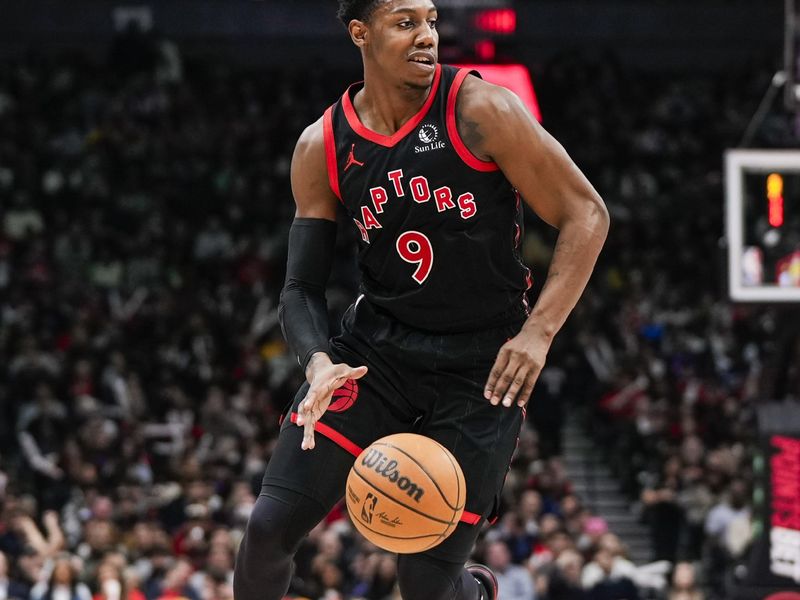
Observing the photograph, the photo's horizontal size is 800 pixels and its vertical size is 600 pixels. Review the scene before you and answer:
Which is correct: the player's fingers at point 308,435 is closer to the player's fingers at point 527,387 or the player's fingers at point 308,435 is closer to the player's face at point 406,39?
the player's fingers at point 527,387

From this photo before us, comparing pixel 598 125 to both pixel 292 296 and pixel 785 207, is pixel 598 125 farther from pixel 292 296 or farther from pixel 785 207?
pixel 292 296

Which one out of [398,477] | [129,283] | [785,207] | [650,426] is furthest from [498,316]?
[129,283]

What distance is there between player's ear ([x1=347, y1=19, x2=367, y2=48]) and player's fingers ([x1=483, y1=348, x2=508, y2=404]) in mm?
1229

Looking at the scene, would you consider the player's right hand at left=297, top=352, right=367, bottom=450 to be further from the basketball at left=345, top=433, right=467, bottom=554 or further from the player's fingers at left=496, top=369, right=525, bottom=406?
the player's fingers at left=496, top=369, right=525, bottom=406

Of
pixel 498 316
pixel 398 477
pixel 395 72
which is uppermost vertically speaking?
pixel 395 72

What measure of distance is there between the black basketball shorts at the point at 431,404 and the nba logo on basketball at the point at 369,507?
0.92 ft

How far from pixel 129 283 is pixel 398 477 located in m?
14.3

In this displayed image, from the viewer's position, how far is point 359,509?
4.66m

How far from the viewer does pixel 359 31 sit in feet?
16.0

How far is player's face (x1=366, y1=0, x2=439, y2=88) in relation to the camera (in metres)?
4.76

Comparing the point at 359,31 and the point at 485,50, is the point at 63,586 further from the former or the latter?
the point at 359,31

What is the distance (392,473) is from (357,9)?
5.37ft

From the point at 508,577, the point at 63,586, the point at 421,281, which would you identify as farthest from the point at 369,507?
the point at 508,577

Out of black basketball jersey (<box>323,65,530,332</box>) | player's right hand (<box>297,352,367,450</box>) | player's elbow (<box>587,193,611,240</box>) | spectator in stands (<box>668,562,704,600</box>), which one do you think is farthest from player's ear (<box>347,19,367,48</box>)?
spectator in stands (<box>668,562,704,600</box>)
